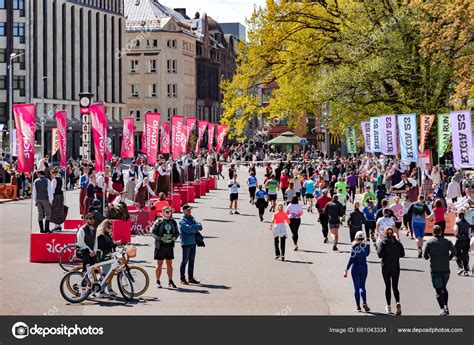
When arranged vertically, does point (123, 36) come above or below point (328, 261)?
above

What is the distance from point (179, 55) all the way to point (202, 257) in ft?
387

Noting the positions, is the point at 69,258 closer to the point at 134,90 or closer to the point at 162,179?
the point at 162,179

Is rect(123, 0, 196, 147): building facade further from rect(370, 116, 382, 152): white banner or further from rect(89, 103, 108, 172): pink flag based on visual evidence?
rect(89, 103, 108, 172): pink flag

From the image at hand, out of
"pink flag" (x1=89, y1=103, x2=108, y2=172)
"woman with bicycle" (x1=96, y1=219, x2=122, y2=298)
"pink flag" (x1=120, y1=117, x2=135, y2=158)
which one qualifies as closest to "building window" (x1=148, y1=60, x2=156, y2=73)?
"pink flag" (x1=120, y1=117, x2=135, y2=158)

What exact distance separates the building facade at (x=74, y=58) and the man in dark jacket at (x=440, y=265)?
74484mm

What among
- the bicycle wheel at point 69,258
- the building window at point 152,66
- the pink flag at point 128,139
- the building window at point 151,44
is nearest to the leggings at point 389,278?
the bicycle wheel at point 69,258

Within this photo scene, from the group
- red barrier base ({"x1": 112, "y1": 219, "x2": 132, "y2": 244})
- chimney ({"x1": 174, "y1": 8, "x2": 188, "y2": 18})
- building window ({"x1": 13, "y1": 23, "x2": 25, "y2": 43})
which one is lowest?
red barrier base ({"x1": 112, "y1": 219, "x2": 132, "y2": 244})

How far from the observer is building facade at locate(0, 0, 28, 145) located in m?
96.1

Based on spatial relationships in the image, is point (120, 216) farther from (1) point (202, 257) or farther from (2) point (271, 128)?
(2) point (271, 128)

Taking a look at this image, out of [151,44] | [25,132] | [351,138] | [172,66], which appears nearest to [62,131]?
[25,132]

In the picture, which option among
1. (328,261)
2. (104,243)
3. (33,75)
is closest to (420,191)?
(328,261)

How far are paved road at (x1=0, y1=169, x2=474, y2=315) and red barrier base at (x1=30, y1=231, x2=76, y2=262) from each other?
39 centimetres
